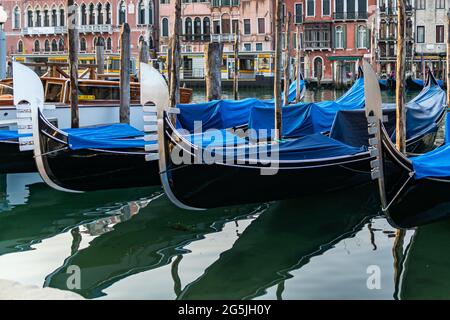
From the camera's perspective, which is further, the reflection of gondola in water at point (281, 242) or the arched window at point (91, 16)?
the arched window at point (91, 16)

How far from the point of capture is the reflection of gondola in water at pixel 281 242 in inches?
188

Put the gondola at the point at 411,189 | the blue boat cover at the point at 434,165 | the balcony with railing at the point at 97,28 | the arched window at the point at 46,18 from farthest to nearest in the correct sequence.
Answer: the arched window at the point at 46,18 → the balcony with railing at the point at 97,28 → the blue boat cover at the point at 434,165 → the gondola at the point at 411,189

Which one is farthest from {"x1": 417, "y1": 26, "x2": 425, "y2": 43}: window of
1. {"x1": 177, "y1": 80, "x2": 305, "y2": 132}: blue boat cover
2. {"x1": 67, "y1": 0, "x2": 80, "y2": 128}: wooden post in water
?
{"x1": 67, "y1": 0, "x2": 80, "y2": 128}: wooden post in water

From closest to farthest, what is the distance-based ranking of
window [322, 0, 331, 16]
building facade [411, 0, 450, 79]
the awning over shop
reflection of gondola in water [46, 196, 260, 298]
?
1. reflection of gondola in water [46, 196, 260, 298]
2. building facade [411, 0, 450, 79]
3. the awning over shop
4. window [322, 0, 331, 16]

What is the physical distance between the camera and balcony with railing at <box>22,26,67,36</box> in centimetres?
3419

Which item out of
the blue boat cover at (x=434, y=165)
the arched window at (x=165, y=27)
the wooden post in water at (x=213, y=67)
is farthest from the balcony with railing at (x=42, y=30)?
the blue boat cover at (x=434, y=165)

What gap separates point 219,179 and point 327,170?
107 centimetres

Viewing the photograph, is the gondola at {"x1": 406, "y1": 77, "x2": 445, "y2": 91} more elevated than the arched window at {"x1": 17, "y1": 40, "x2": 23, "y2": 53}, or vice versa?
the arched window at {"x1": 17, "y1": 40, "x2": 23, "y2": 53}

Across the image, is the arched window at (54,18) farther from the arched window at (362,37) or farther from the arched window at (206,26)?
the arched window at (362,37)

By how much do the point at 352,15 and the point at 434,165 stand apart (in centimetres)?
2632

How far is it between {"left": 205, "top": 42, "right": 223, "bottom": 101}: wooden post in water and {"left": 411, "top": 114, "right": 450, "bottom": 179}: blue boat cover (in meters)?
5.62

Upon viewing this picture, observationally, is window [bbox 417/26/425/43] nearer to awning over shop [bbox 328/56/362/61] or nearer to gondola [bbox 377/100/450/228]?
awning over shop [bbox 328/56/362/61]

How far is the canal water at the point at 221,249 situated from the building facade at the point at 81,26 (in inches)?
1056

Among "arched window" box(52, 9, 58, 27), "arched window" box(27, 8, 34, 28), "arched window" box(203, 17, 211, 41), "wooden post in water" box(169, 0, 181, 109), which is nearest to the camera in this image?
"wooden post in water" box(169, 0, 181, 109)
